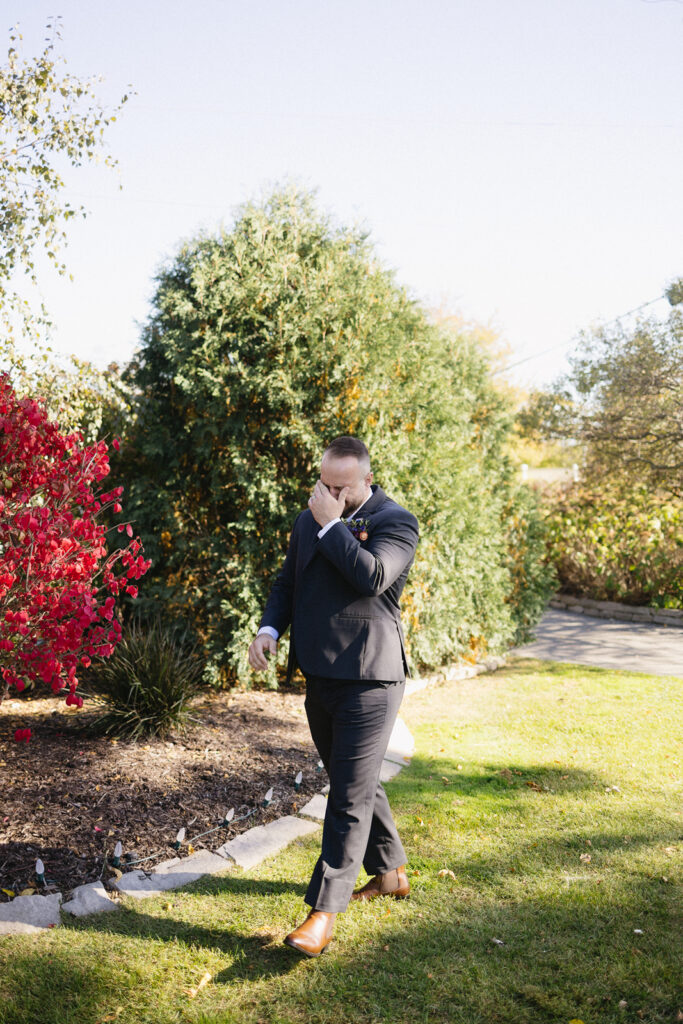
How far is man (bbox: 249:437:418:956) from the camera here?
2.71 m

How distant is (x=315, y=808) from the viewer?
414 centimetres

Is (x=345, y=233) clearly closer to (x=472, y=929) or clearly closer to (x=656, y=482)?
(x=472, y=929)

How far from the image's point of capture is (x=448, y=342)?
851 centimetres

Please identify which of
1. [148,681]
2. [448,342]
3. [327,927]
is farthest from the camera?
[448,342]

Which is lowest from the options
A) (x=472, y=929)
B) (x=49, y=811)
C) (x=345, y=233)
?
(x=49, y=811)

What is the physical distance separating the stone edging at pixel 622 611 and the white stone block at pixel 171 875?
934cm

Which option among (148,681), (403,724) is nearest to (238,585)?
(148,681)

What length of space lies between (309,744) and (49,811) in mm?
1892

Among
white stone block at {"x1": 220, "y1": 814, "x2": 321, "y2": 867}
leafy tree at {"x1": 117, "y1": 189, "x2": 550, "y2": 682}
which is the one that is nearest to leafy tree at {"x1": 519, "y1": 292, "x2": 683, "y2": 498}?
leafy tree at {"x1": 117, "y1": 189, "x2": 550, "y2": 682}

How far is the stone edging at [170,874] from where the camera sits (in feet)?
9.75

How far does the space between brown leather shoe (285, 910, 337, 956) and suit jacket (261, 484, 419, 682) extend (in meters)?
0.86

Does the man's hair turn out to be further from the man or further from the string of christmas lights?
the string of christmas lights

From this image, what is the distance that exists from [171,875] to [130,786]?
0.95 meters

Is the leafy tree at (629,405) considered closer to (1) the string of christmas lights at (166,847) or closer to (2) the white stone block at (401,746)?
(2) the white stone block at (401,746)
